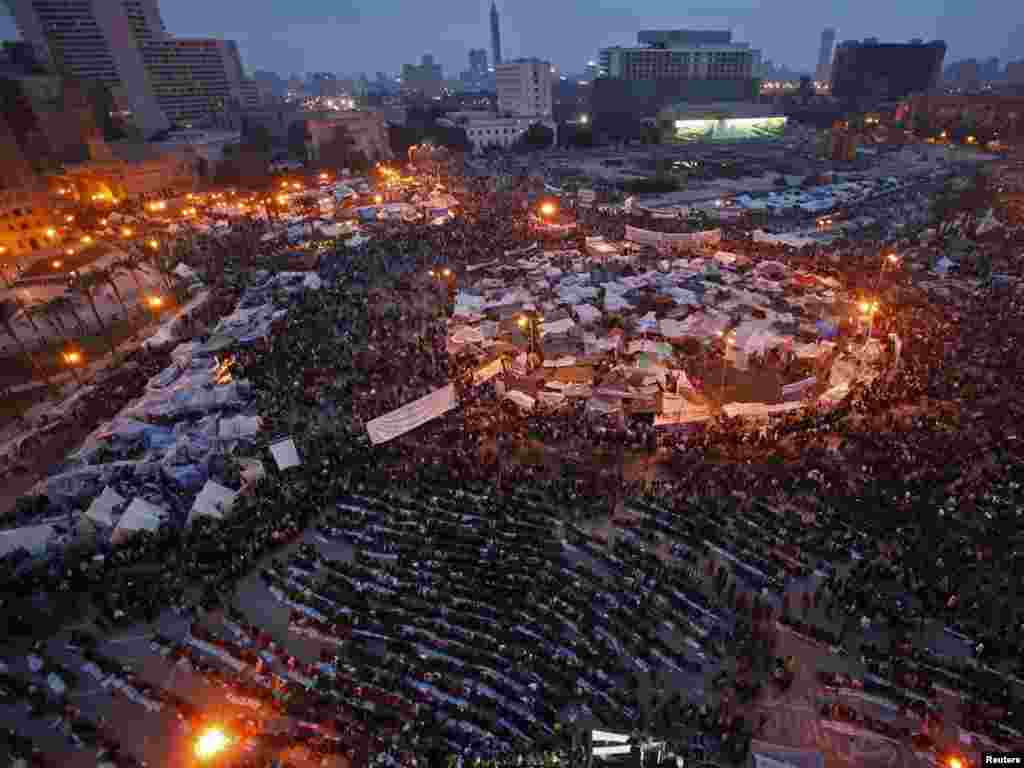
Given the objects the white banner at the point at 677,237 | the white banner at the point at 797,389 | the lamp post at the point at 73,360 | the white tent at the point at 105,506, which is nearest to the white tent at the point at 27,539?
the white tent at the point at 105,506

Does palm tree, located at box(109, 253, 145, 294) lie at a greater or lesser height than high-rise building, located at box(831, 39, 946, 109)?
lesser

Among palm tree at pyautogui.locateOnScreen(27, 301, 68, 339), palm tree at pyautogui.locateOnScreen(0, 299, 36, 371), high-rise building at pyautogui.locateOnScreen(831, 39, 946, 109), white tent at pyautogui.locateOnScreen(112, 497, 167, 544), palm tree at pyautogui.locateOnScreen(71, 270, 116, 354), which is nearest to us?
white tent at pyautogui.locateOnScreen(112, 497, 167, 544)

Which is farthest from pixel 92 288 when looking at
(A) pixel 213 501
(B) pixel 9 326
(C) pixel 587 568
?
(C) pixel 587 568

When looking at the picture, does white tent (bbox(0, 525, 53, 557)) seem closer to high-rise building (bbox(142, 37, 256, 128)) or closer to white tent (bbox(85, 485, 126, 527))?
white tent (bbox(85, 485, 126, 527))

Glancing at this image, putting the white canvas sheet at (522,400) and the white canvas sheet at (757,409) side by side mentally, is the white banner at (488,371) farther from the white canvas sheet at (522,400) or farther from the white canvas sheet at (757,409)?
the white canvas sheet at (757,409)

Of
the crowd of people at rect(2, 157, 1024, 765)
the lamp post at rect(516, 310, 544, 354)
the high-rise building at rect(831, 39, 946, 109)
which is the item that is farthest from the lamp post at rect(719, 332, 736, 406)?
the high-rise building at rect(831, 39, 946, 109)

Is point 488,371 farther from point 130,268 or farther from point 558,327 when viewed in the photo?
point 130,268

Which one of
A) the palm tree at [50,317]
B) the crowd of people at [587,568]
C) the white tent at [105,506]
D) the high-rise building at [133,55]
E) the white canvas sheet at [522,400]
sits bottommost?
the crowd of people at [587,568]
